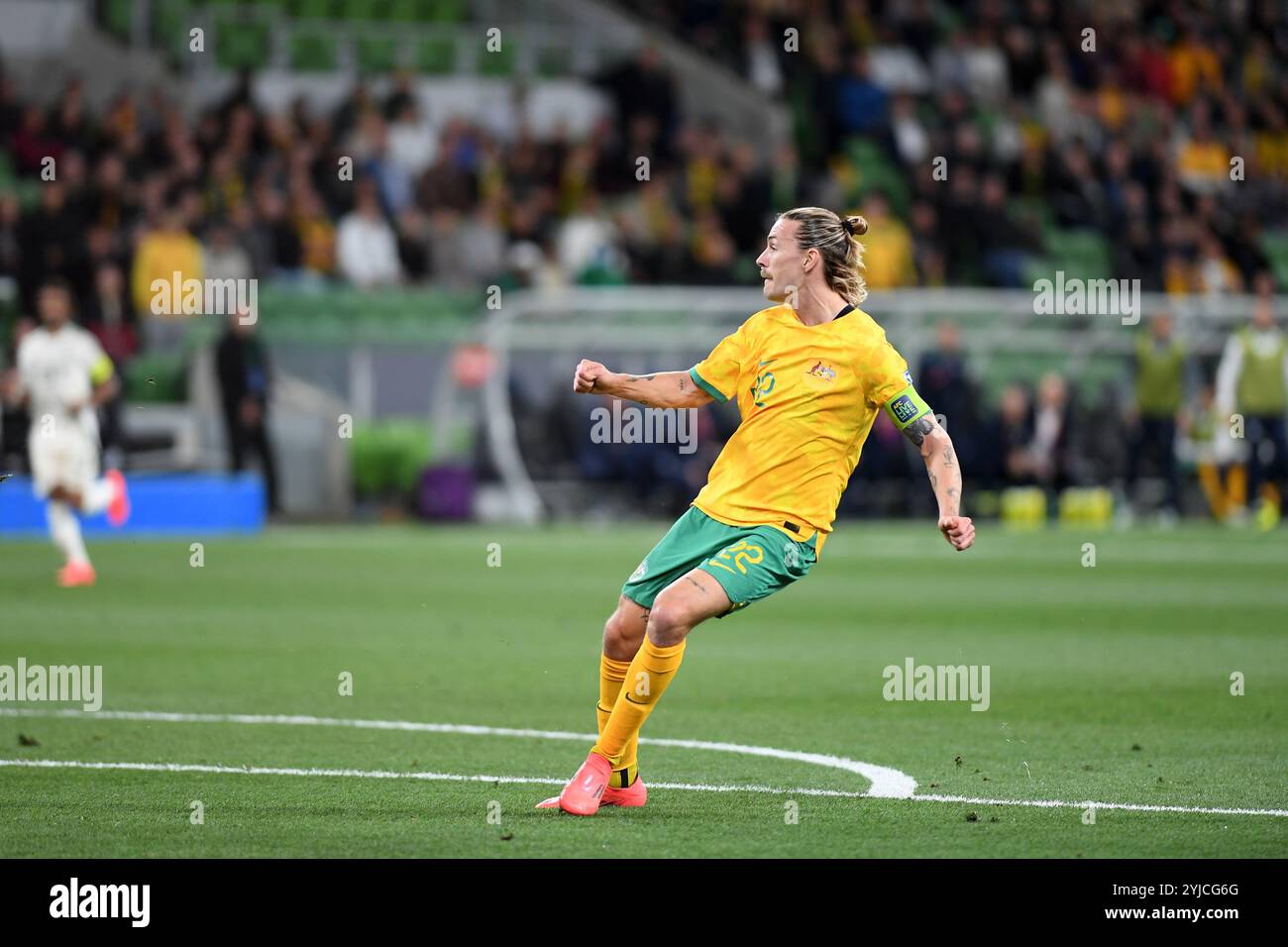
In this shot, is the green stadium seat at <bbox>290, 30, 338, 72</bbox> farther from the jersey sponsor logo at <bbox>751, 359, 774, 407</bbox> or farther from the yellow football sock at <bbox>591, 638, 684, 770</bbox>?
the yellow football sock at <bbox>591, 638, 684, 770</bbox>

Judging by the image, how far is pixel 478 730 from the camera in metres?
9.94

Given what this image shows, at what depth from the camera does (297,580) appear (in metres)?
17.8

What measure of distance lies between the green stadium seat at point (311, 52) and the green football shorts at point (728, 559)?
2345cm

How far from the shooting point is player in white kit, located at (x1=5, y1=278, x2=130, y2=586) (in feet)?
58.1

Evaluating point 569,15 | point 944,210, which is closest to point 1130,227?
point 944,210

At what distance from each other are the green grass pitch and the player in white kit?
631 mm

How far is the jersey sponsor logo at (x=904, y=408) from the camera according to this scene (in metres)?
7.71

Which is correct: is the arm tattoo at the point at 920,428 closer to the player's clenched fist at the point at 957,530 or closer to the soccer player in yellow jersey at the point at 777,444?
the soccer player in yellow jersey at the point at 777,444

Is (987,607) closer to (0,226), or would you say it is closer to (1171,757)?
(1171,757)

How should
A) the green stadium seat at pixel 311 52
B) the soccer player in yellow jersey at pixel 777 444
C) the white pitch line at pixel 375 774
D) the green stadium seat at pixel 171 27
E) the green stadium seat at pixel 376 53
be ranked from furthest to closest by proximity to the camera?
the green stadium seat at pixel 376 53
the green stadium seat at pixel 311 52
the green stadium seat at pixel 171 27
the white pitch line at pixel 375 774
the soccer player in yellow jersey at pixel 777 444

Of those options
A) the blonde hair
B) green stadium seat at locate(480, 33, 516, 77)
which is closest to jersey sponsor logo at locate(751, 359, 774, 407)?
the blonde hair

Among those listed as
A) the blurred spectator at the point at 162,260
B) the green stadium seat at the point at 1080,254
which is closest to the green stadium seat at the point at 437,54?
the blurred spectator at the point at 162,260

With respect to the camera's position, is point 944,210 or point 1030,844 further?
point 944,210

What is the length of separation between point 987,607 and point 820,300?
8.52 m
